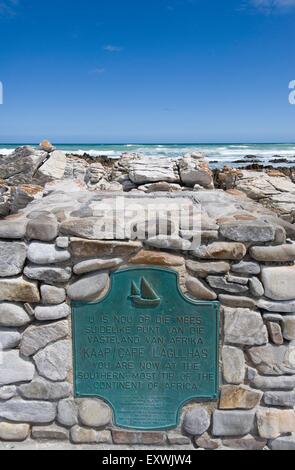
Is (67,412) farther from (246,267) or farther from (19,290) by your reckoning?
(246,267)

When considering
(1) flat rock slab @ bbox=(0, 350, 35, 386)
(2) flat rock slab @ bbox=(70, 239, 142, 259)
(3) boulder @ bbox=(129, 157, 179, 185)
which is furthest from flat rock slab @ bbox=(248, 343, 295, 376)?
(3) boulder @ bbox=(129, 157, 179, 185)

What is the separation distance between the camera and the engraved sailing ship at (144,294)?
7.54 ft

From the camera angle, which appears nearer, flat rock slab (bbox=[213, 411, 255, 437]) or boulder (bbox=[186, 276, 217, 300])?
boulder (bbox=[186, 276, 217, 300])

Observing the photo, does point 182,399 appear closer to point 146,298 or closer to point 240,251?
point 146,298

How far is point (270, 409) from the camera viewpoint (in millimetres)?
2406

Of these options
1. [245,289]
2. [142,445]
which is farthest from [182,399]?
[245,289]

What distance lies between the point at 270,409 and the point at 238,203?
1445mm

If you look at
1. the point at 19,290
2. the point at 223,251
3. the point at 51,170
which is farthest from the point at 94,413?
the point at 51,170

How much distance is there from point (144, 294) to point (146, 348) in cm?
36

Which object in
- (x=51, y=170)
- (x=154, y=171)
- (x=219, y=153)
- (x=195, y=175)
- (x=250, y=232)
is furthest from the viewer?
(x=219, y=153)

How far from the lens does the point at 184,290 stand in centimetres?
231

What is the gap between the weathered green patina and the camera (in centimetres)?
231

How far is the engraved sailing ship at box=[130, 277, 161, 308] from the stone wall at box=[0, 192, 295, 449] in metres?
0.13

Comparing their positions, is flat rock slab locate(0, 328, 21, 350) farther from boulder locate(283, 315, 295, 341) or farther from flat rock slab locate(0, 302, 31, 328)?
boulder locate(283, 315, 295, 341)
